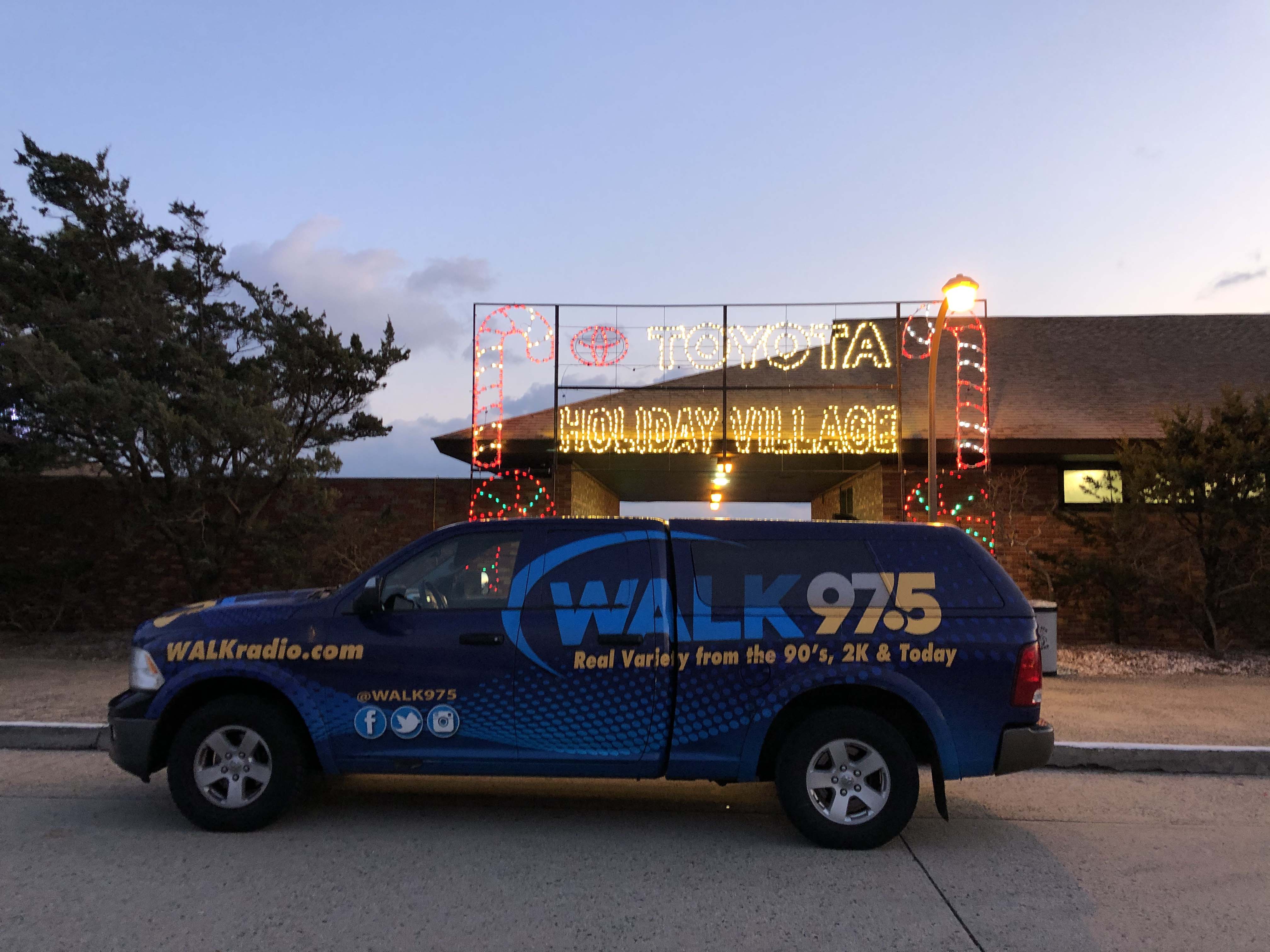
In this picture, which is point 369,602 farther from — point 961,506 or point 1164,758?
point 961,506

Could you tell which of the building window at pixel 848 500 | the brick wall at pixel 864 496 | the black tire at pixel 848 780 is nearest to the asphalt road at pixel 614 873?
the black tire at pixel 848 780

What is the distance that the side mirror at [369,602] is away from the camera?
5566 mm

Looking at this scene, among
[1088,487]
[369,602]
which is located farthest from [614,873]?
[1088,487]

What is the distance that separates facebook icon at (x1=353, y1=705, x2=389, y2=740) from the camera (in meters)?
5.54

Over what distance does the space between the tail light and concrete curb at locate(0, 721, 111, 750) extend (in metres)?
7.03

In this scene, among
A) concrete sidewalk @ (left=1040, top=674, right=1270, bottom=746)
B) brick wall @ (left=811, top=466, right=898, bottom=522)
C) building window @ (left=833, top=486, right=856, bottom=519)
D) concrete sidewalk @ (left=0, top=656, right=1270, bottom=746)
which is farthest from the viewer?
building window @ (left=833, top=486, right=856, bottom=519)

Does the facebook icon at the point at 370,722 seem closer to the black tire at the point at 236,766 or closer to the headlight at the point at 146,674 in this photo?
the black tire at the point at 236,766

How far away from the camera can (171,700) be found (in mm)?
5605

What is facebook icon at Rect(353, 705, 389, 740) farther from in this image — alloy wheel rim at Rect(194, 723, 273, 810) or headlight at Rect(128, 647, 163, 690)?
headlight at Rect(128, 647, 163, 690)

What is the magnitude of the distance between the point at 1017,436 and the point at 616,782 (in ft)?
34.5

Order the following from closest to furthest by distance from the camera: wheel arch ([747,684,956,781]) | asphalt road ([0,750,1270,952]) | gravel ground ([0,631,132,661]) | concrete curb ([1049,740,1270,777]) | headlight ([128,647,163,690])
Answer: asphalt road ([0,750,1270,952]) < wheel arch ([747,684,956,781]) < headlight ([128,647,163,690]) < concrete curb ([1049,740,1270,777]) < gravel ground ([0,631,132,661])

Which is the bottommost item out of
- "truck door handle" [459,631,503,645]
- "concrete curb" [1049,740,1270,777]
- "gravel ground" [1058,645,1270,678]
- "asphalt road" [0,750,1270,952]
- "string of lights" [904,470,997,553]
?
"asphalt road" [0,750,1270,952]

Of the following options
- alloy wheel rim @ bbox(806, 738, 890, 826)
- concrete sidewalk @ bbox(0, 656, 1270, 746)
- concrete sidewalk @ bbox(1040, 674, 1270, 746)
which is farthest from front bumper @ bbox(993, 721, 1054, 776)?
concrete sidewalk @ bbox(0, 656, 1270, 746)

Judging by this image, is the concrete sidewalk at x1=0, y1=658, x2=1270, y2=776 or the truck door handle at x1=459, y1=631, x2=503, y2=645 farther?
the concrete sidewalk at x1=0, y1=658, x2=1270, y2=776
